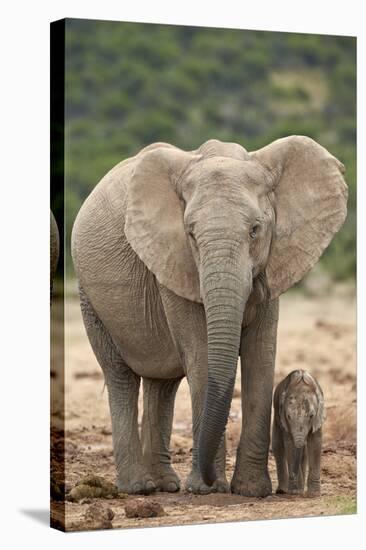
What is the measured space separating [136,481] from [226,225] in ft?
6.72

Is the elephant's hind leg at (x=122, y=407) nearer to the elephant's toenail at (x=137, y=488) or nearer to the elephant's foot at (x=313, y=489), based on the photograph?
the elephant's toenail at (x=137, y=488)

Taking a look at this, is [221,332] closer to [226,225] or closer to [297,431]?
[226,225]

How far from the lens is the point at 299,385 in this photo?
9.73 metres

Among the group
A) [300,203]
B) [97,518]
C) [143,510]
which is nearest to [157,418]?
[143,510]

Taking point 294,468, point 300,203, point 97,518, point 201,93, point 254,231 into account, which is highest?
point 201,93

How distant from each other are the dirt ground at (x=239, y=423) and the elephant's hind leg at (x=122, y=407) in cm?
21

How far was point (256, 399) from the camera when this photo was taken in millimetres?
9516

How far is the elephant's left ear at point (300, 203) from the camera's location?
9.23m

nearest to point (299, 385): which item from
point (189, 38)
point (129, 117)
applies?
point (189, 38)

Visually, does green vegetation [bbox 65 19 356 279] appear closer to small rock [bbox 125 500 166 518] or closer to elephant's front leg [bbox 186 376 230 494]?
elephant's front leg [bbox 186 376 230 494]

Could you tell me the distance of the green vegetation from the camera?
11.0 metres

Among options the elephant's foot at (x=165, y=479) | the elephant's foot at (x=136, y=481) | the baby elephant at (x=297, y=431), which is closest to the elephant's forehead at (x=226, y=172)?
the baby elephant at (x=297, y=431)

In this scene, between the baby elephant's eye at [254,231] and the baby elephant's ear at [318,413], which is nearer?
the baby elephant's eye at [254,231]

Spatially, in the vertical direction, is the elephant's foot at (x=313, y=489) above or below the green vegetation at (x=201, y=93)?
below
